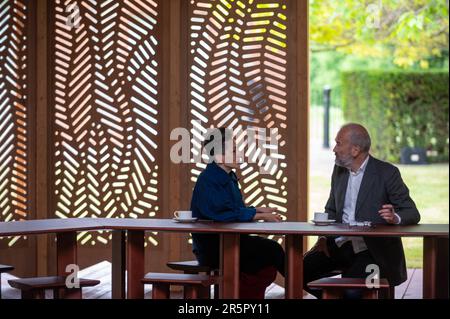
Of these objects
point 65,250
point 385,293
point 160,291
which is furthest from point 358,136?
point 65,250

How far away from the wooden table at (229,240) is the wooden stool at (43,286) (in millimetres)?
270

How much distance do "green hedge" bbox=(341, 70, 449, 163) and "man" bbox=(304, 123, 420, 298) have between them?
32.0 ft

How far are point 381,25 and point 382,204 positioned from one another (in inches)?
341

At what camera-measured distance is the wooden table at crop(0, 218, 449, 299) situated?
622 cm

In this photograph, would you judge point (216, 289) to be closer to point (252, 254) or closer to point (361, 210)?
point (252, 254)

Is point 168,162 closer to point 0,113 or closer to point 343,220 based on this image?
point 0,113

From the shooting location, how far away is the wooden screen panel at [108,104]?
8945 millimetres

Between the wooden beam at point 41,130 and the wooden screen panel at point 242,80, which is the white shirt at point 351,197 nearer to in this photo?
the wooden screen panel at point 242,80

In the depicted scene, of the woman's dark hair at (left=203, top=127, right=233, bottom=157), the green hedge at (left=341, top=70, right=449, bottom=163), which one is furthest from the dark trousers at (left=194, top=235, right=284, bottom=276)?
the green hedge at (left=341, top=70, right=449, bottom=163)

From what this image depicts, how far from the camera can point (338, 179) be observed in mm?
7023

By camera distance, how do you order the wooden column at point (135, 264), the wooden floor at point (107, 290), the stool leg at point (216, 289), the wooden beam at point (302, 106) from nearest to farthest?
the wooden column at point (135, 264)
the stool leg at point (216, 289)
the wooden floor at point (107, 290)
the wooden beam at point (302, 106)

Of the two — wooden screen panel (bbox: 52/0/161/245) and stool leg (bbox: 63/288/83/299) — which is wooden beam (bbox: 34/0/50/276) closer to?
wooden screen panel (bbox: 52/0/161/245)

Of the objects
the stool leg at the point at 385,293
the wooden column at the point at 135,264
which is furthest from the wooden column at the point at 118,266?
the stool leg at the point at 385,293

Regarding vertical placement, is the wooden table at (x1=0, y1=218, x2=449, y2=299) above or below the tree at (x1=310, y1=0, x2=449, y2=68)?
below
